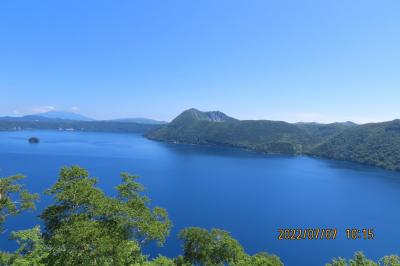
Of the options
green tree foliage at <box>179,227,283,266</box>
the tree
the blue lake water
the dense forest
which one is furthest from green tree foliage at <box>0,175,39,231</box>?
the blue lake water

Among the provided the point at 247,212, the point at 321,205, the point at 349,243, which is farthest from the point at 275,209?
the point at 349,243

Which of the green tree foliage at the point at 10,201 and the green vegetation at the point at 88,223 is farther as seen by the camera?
the green tree foliage at the point at 10,201

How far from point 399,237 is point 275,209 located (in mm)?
36481

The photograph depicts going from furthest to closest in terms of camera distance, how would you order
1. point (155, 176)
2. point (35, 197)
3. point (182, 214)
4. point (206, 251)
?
point (155, 176)
point (182, 214)
point (206, 251)
point (35, 197)

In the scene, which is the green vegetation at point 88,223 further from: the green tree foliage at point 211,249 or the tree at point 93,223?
the green tree foliage at point 211,249

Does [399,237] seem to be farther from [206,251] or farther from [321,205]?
[206,251]

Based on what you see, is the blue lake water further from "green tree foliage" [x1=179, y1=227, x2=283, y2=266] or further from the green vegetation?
the green vegetation

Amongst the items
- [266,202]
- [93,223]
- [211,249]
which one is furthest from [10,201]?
[266,202]

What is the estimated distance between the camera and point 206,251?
41031 mm

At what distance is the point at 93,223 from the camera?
2347 centimetres

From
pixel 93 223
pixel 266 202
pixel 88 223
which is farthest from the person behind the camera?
pixel 266 202

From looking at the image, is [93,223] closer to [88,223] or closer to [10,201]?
[88,223]

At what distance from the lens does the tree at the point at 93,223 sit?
22.2 meters

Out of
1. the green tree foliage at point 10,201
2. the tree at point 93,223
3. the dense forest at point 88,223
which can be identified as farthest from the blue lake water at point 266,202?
the green tree foliage at point 10,201
